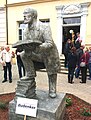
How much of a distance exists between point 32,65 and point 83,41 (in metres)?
9.29

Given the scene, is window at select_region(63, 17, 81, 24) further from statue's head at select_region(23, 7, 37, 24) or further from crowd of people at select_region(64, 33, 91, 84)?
statue's head at select_region(23, 7, 37, 24)

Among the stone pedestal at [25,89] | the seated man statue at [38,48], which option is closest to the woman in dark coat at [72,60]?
the seated man statue at [38,48]

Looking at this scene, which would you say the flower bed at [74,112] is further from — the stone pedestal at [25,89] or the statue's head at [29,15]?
the statue's head at [29,15]

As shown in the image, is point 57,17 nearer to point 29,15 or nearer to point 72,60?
point 72,60

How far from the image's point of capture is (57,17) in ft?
43.8

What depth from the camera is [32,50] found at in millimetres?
3592

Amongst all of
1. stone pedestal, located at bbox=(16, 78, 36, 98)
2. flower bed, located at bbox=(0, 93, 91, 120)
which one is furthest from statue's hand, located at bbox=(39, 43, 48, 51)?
flower bed, located at bbox=(0, 93, 91, 120)

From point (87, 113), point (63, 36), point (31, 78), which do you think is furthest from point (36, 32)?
point (63, 36)

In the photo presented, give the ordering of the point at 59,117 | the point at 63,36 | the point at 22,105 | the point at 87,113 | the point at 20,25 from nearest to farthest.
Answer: the point at 22,105
the point at 59,117
the point at 87,113
the point at 63,36
the point at 20,25

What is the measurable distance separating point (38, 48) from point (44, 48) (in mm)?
138

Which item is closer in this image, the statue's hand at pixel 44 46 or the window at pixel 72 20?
the statue's hand at pixel 44 46

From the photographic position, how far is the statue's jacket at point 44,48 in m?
3.47

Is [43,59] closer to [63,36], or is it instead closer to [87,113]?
[87,113]

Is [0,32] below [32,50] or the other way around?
the other way around
